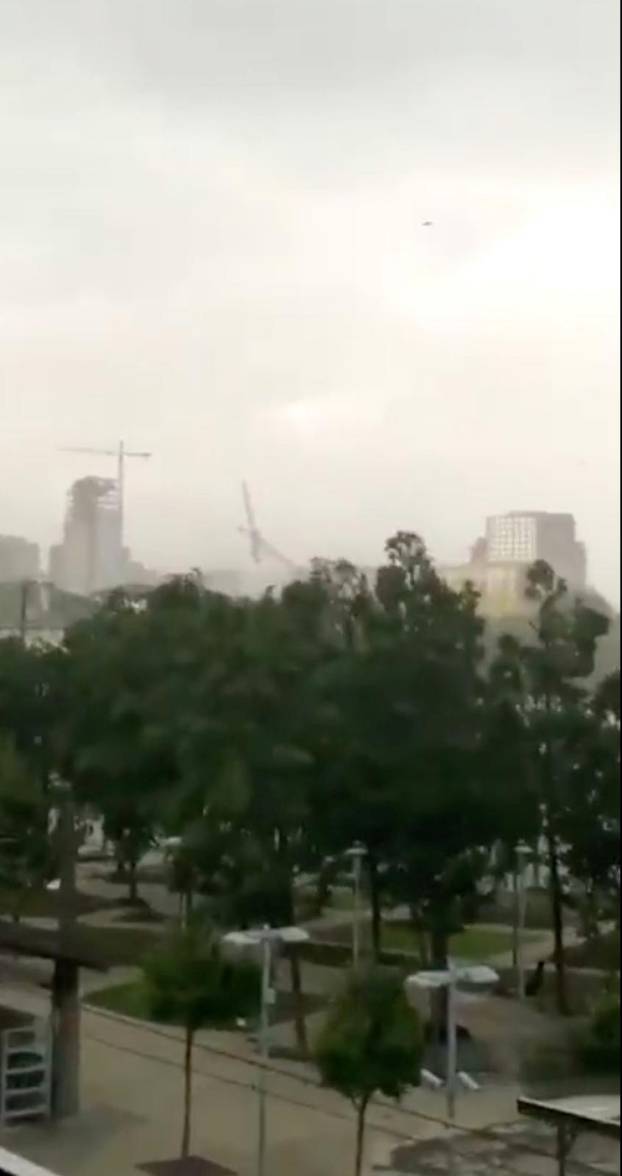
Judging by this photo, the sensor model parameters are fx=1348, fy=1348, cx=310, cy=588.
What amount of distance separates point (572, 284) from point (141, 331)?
24.5 inches

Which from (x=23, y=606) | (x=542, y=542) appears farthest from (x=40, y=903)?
(x=542, y=542)

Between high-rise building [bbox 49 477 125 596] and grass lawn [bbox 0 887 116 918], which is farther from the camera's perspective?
grass lawn [bbox 0 887 116 918]

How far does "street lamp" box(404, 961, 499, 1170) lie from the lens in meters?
1.27

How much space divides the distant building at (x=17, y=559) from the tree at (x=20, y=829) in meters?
0.25

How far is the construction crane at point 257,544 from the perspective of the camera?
1462 mm

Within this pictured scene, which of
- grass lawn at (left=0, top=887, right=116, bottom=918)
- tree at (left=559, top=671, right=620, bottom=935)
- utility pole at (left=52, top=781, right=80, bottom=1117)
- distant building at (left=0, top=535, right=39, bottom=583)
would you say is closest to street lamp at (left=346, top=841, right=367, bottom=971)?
tree at (left=559, top=671, right=620, bottom=935)

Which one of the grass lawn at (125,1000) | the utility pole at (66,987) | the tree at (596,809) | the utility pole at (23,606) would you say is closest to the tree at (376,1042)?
the grass lawn at (125,1000)

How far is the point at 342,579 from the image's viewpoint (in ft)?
4.65

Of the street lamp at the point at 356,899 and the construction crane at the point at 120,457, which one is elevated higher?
the construction crane at the point at 120,457

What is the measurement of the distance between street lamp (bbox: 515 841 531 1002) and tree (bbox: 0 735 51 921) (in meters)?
0.88

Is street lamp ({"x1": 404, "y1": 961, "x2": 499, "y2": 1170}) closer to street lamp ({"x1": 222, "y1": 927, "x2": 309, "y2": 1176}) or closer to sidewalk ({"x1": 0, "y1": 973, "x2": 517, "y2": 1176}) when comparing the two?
sidewalk ({"x1": 0, "y1": 973, "x2": 517, "y2": 1176})

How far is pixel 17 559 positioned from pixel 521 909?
3.18 ft

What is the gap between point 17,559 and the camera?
6.23ft

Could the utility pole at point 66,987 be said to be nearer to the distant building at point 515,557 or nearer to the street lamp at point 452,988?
the street lamp at point 452,988
